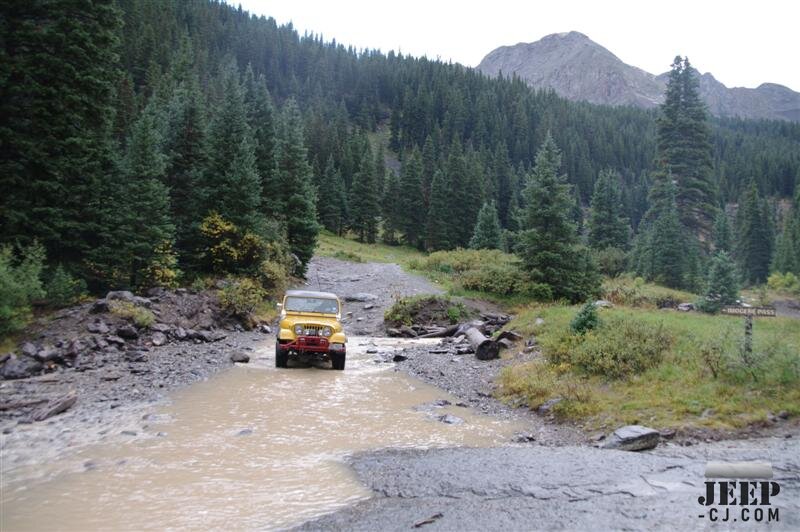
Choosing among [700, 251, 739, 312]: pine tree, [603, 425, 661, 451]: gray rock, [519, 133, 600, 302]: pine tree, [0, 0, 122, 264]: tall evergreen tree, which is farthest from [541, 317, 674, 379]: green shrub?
[700, 251, 739, 312]: pine tree

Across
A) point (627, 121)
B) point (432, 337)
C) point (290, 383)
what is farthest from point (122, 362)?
point (627, 121)

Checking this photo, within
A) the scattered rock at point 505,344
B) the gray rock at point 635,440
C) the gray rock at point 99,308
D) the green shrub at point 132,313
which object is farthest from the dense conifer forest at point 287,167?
the gray rock at point 635,440

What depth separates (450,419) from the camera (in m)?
11.2

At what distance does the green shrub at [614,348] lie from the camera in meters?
12.7

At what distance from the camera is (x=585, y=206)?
4875 inches

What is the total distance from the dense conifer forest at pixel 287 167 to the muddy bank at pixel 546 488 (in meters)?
14.7

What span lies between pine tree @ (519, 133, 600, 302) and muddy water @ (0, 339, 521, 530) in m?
15.7

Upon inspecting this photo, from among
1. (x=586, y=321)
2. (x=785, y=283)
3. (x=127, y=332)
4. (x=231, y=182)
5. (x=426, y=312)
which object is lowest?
(x=785, y=283)

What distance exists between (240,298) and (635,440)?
18.8 metres

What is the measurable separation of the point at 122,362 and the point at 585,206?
12428cm

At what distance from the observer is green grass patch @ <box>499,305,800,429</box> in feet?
33.7

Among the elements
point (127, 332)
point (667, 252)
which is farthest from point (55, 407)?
point (667, 252)

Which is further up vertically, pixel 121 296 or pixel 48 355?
pixel 121 296

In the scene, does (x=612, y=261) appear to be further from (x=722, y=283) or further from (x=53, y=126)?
(x=53, y=126)
